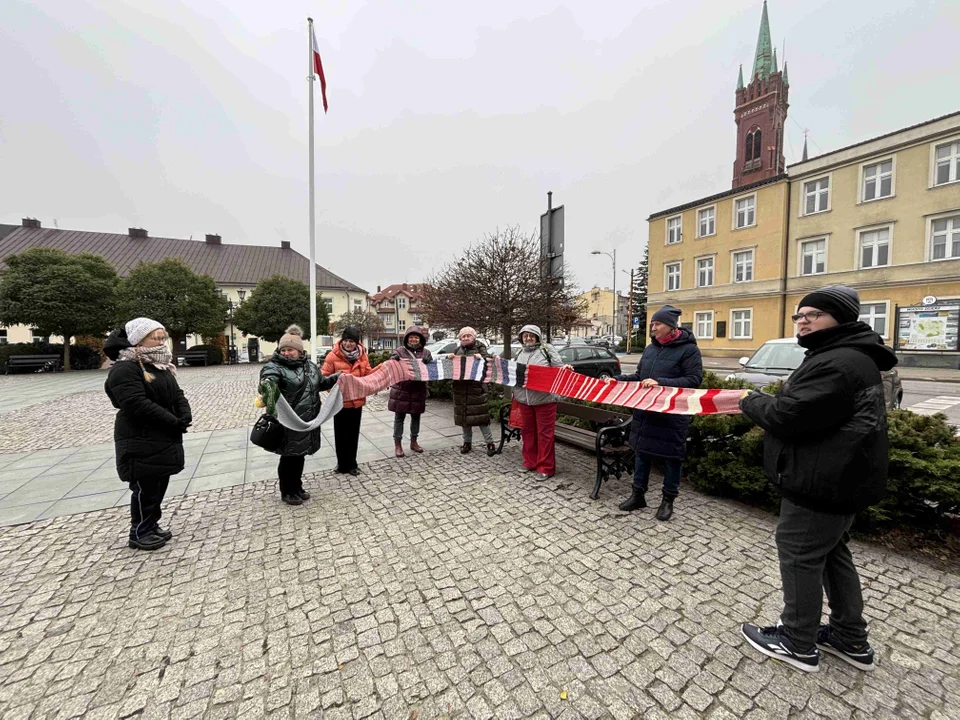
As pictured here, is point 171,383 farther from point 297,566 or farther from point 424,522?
point 424,522

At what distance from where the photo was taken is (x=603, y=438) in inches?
183

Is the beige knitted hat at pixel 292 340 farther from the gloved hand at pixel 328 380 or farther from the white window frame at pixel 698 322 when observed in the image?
the white window frame at pixel 698 322

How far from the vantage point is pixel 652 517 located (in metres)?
3.95

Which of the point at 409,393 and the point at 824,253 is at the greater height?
the point at 824,253

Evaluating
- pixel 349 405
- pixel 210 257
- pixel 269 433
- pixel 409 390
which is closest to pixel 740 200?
pixel 409 390

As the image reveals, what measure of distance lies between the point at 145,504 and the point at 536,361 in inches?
163

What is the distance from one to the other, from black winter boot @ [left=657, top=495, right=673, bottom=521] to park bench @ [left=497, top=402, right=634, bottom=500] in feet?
2.26

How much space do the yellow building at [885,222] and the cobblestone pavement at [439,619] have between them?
79.5 feet

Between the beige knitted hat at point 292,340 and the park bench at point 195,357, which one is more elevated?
the beige knitted hat at point 292,340

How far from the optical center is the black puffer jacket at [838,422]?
1877 mm

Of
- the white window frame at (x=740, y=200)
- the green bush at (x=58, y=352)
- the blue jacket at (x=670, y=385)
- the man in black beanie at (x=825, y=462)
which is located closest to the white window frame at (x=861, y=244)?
the white window frame at (x=740, y=200)

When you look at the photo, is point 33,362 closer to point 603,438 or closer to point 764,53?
point 603,438

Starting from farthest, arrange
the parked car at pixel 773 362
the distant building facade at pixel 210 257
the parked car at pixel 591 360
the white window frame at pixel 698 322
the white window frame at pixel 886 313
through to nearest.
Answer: the distant building facade at pixel 210 257
the white window frame at pixel 698 322
the white window frame at pixel 886 313
the parked car at pixel 591 360
the parked car at pixel 773 362

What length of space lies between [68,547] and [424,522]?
308 cm
